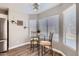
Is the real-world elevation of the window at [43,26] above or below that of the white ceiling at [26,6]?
below

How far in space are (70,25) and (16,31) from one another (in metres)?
1.01

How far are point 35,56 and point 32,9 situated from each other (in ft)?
2.92

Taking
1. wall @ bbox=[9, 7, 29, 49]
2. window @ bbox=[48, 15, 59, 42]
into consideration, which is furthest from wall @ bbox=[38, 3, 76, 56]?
wall @ bbox=[9, 7, 29, 49]

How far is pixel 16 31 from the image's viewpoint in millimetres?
1752

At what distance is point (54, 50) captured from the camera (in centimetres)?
174

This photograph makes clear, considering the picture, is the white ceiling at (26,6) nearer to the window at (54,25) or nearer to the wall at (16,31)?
the wall at (16,31)

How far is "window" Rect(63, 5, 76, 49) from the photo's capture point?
1.67 m

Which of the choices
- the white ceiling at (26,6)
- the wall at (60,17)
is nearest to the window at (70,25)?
the wall at (60,17)

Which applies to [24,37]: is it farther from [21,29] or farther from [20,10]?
[20,10]

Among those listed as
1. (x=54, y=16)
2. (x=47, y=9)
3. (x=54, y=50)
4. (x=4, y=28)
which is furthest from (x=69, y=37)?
(x=4, y=28)

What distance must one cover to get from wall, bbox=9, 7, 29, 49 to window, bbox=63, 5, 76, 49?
730 millimetres

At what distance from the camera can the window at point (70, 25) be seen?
1.67m

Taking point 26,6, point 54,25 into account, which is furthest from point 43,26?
point 26,6

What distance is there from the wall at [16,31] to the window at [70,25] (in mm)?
730
